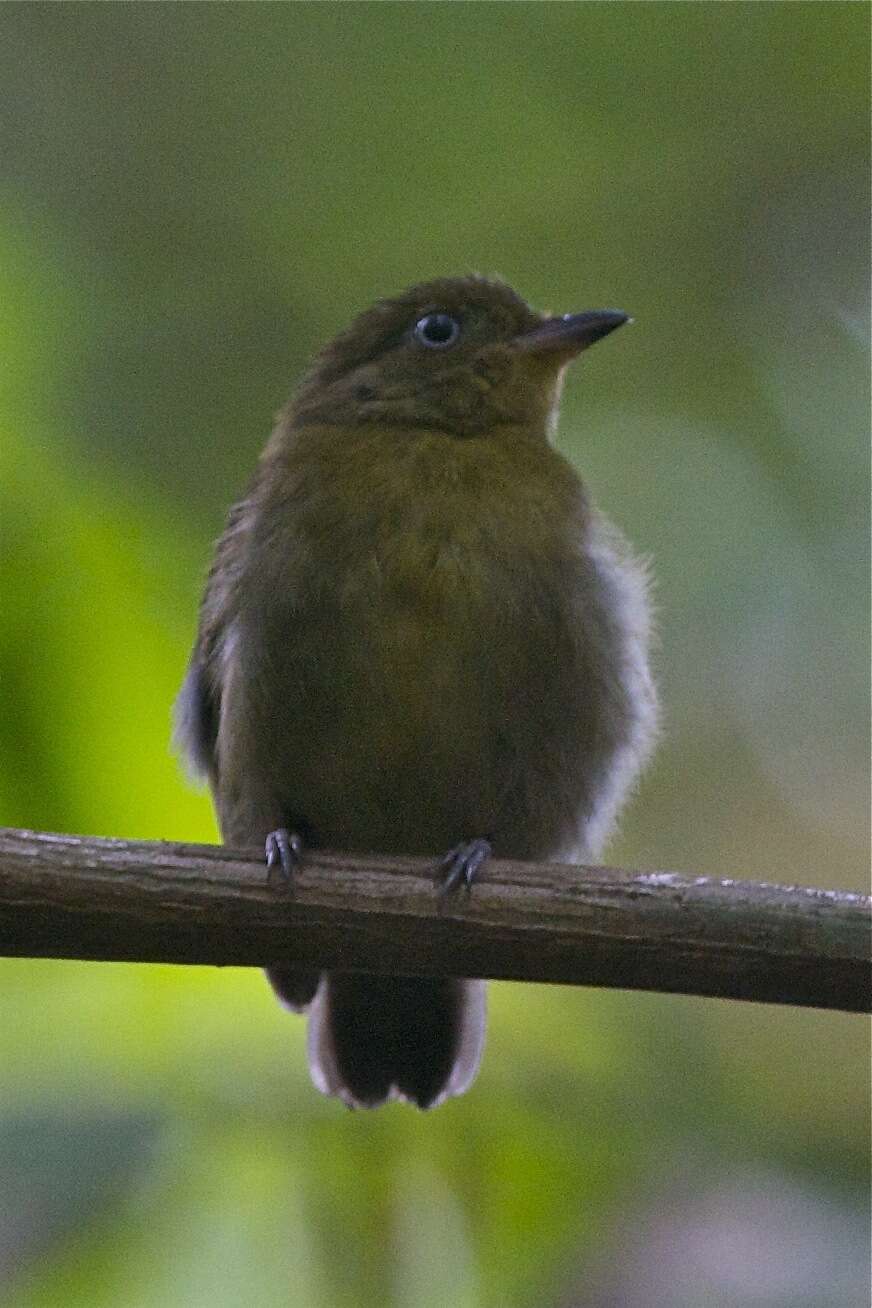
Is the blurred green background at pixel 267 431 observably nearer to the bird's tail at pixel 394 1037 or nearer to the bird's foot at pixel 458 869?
the bird's tail at pixel 394 1037

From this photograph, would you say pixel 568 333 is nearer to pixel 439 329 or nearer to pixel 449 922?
pixel 439 329

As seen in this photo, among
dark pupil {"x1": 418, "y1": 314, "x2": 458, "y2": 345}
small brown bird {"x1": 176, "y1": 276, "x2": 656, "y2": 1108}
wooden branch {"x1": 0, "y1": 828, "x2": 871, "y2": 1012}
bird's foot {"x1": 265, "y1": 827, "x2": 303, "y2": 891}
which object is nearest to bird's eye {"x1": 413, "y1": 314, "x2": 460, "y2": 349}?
dark pupil {"x1": 418, "y1": 314, "x2": 458, "y2": 345}

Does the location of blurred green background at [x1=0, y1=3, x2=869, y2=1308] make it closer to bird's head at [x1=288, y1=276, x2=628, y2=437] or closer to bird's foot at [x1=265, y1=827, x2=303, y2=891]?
bird's foot at [x1=265, y1=827, x2=303, y2=891]

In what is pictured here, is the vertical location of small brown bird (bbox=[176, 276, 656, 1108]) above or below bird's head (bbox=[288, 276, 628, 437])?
below

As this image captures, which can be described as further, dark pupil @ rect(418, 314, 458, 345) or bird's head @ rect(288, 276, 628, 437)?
dark pupil @ rect(418, 314, 458, 345)

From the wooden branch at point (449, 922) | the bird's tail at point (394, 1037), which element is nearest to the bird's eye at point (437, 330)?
the bird's tail at point (394, 1037)

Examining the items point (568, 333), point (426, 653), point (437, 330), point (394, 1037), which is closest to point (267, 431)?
point (426, 653)

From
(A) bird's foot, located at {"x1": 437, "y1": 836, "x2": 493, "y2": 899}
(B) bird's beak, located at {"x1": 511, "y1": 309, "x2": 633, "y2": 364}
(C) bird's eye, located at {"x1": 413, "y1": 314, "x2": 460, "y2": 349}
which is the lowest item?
(A) bird's foot, located at {"x1": 437, "y1": 836, "x2": 493, "y2": 899}

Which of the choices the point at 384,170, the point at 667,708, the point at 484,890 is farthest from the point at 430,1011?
the point at 384,170
